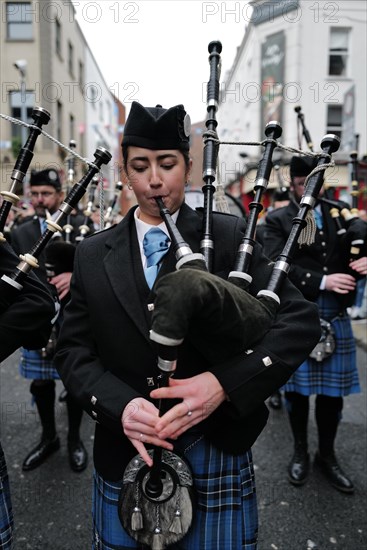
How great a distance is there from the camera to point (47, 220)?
1.47 m

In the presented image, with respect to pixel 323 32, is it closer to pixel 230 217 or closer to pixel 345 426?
pixel 345 426

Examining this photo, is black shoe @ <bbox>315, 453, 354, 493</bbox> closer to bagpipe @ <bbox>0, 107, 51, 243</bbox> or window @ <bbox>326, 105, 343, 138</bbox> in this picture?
bagpipe @ <bbox>0, 107, 51, 243</bbox>

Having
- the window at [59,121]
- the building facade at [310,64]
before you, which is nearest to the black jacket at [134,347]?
the building facade at [310,64]

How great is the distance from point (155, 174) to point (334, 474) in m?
2.18

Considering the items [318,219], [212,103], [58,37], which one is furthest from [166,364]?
[58,37]

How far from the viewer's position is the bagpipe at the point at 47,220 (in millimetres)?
1440

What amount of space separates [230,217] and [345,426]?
262cm

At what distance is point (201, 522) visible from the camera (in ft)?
4.28

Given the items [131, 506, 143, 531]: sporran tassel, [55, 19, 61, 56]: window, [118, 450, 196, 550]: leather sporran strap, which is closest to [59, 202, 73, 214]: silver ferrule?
[118, 450, 196, 550]: leather sporran strap

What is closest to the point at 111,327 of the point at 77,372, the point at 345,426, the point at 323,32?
the point at 77,372

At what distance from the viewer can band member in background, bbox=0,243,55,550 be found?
150 centimetres

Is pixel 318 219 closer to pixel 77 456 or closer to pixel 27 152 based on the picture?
pixel 27 152

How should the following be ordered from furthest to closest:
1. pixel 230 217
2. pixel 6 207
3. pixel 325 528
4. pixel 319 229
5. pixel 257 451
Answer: pixel 257 451
pixel 319 229
pixel 325 528
pixel 6 207
pixel 230 217

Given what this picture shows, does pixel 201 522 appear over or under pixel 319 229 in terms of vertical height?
under
